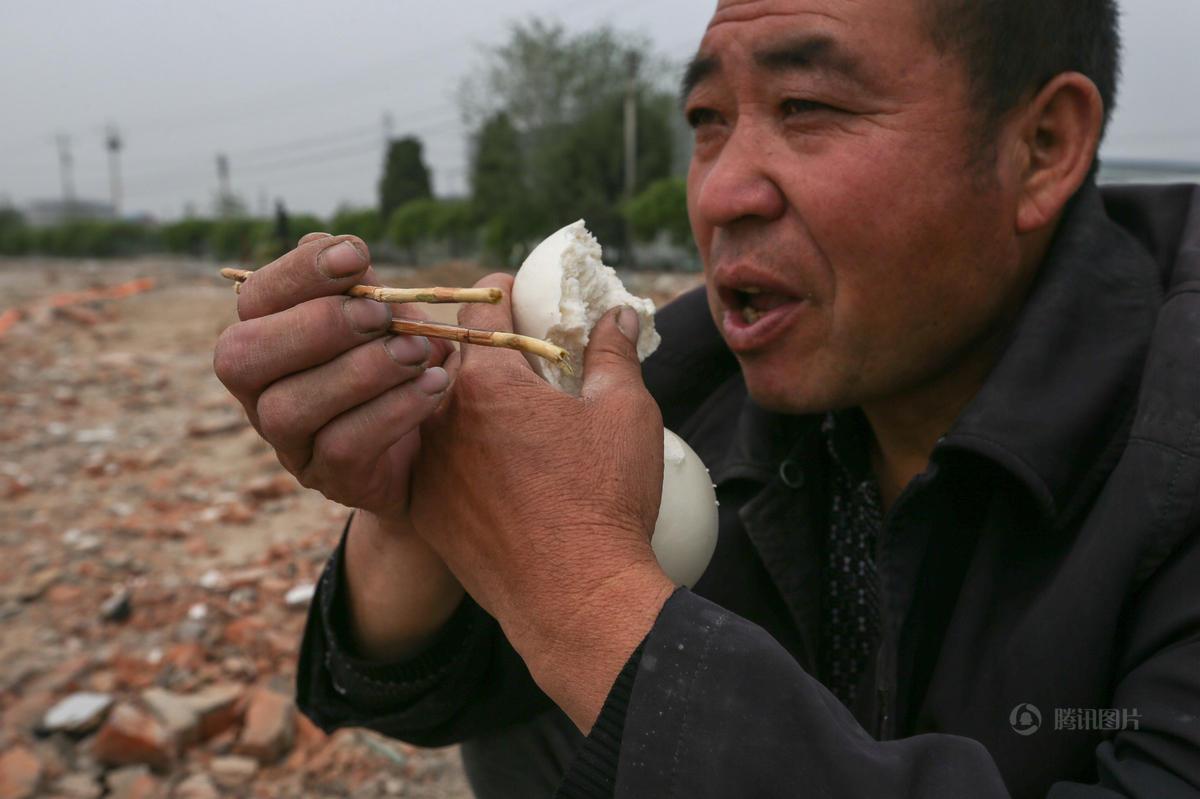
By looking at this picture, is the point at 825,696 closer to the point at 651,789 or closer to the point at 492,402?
the point at 651,789

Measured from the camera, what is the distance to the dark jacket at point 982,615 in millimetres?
1105

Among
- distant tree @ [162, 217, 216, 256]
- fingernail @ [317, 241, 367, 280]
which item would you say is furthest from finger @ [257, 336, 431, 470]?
distant tree @ [162, 217, 216, 256]

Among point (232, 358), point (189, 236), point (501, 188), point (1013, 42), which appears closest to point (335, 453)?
point (232, 358)

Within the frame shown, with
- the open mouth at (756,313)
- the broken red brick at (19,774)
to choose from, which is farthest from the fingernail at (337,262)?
the broken red brick at (19,774)

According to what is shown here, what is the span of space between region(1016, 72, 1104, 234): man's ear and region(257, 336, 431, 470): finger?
120 cm

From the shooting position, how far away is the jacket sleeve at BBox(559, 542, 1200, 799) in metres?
1.08

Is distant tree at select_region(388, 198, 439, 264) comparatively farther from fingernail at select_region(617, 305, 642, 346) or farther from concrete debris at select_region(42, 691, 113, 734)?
fingernail at select_region(617, 305, 642, 346)

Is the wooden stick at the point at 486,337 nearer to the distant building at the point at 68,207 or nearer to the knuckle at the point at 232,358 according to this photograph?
the knuckle at the point at 232,358

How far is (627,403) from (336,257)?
1.50 feet

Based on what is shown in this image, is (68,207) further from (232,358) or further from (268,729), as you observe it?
(232,358)

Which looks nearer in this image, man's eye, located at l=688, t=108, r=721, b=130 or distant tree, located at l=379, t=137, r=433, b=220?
man's eye, located at l=688, t=108, r=721, b=130

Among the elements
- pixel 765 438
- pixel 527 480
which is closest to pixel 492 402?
pixel 527 480

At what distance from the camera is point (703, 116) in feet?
6.02

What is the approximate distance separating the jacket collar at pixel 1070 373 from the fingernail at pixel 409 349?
0.88 meters
